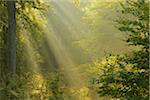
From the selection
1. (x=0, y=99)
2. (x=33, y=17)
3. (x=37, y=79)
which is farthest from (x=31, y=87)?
(x=33, y=17)

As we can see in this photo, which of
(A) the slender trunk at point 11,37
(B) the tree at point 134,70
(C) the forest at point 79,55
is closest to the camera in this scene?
(B) the tree at point 134,70

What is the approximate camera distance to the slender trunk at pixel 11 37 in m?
15.5

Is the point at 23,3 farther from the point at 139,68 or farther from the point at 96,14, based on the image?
the point at 96,14

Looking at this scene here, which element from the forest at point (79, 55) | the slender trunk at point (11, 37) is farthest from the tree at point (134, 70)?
the slender trunk at point (11, 37)

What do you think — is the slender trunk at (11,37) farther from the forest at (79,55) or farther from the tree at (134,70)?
the tree at (134,70)

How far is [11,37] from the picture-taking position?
15789 millimetres

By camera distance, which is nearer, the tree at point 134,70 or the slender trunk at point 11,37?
the tree at point 134,70

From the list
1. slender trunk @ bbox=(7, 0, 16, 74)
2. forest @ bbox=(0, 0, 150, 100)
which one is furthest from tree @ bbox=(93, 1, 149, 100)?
slender trunk @ bbox=(7, 0, 16, 74)

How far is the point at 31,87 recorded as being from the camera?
15312mm

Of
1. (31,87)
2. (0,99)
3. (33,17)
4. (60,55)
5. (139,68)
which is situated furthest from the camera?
(60,55)

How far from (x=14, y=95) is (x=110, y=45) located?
42.7ft

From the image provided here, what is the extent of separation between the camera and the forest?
9742 millimetres

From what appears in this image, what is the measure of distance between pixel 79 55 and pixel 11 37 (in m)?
18.5

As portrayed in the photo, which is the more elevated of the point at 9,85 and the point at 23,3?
the point at 23,3
